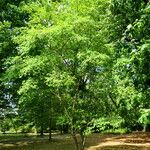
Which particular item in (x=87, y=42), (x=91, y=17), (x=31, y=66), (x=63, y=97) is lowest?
(x=63, y=97)

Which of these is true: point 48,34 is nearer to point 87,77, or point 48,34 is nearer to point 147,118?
point 87,77

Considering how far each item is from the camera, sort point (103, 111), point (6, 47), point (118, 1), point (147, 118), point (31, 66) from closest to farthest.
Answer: point (147, 118) → point (118, 1) → point (31, 66) → point (103, 111) → point (6, 47)

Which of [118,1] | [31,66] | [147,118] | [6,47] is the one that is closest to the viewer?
[147,118]

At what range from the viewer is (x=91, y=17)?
55.7 feet

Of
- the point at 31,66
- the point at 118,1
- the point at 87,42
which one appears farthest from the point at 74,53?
the point at 118,1

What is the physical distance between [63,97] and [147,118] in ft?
37.2

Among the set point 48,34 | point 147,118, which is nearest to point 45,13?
point 48,34

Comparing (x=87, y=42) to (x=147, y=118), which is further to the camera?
(x=87, y=42)

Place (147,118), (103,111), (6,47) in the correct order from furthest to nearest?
1. (6,47)
2. (103,111)
3. (147,118)

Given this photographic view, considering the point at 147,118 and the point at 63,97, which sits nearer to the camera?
the point at 147,118

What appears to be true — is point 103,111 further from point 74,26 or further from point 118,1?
point 118,1

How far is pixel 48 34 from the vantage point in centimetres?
1530

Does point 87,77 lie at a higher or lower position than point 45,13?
lower

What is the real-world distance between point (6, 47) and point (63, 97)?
9.16 m
